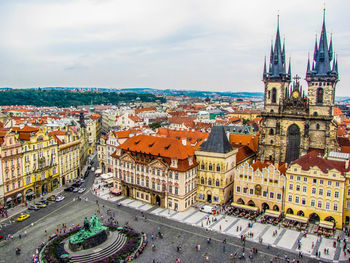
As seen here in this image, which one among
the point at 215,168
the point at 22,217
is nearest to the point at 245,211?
the point at 215,168

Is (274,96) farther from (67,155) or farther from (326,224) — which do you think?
(67,155)

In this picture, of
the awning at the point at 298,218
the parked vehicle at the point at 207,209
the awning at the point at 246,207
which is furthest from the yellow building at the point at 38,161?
the awning at the point at 298,218

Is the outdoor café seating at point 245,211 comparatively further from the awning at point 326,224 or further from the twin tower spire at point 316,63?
the twin tower spire at point 316,63

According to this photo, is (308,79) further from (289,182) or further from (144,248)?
(144,248)

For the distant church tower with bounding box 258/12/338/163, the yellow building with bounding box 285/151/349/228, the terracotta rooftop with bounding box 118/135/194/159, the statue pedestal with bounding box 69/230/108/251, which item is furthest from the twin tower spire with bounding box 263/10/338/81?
the statue pedestal with bounding box 69/230/108/251

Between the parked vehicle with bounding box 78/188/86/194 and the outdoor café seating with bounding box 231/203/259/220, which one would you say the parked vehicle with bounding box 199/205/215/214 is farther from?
the parked vehicle with bounding box 78/188/86/194
